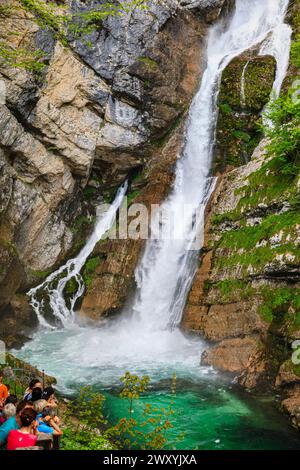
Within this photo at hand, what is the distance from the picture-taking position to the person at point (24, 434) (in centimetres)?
555

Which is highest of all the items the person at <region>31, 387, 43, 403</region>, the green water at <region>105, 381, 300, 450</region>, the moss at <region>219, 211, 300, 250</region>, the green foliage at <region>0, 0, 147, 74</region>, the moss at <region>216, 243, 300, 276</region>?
the green foliage at <region>0, 0, 147, 74</region>

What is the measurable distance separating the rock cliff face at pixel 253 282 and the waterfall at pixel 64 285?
587cm

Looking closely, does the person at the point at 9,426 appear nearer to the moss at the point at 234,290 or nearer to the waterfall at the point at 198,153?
the moss at the point at 234,290

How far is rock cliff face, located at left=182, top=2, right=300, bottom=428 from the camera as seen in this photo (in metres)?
11.6

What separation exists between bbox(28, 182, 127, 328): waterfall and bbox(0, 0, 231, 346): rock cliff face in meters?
0.46

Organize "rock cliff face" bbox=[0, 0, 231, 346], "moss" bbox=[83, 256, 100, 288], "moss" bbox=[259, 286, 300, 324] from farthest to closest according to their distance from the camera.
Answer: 1. "moss" bbox=[83, 256, 100, 288]
2. "rock cliff face" bbox=[0, 0, 231, 346]
3. "moss" bbox=[259, 286, 300, 324]

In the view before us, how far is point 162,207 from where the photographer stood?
68.5 ft

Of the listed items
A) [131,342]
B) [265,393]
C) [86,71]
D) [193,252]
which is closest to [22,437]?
[265,393]

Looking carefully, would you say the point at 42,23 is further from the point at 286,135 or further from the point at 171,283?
the point at 171,283

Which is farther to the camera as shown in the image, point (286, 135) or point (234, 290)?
point (234, 290)

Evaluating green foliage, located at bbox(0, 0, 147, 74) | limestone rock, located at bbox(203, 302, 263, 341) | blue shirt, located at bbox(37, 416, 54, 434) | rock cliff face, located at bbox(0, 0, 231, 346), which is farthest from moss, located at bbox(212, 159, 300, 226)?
blue shirt, located at bbox(37, 416, 54, 434)

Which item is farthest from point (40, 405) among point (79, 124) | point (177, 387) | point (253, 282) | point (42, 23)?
point (79, 124)

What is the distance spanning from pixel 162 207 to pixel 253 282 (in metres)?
8.14

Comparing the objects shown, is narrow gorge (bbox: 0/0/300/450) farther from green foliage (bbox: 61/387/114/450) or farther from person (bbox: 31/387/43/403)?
person (bbox: 31/387/43/403)
